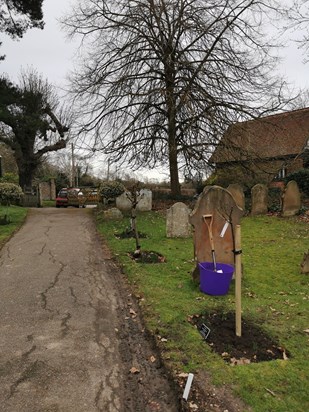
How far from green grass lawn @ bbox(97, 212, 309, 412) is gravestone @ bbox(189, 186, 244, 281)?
0.62 metres

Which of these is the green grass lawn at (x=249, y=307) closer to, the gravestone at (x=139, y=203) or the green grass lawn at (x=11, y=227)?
the green grass lawn at (x=11, y=227)

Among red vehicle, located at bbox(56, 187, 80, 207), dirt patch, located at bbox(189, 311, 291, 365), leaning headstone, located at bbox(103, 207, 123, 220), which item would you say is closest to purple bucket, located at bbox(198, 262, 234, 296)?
dirt patch, located at bbox(189, 311, 291, 365)

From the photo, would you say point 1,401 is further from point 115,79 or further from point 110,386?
point 115,79

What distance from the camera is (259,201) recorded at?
53.5 ft

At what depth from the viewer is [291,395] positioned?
134 inches

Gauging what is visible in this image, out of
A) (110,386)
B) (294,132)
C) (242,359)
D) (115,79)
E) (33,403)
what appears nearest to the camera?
(33,403)

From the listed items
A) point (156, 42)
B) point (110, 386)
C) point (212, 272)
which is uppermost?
point (156, 42)

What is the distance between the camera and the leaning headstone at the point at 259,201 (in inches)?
642

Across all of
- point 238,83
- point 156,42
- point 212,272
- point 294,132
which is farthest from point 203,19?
point 212,272

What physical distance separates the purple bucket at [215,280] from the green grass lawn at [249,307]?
124 millimetres

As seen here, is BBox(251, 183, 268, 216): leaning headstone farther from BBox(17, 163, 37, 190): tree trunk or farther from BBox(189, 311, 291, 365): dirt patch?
BBox(17, 163, 37, 190): tree trunk

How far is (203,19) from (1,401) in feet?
61.2

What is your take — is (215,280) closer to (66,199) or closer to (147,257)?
(147,257)

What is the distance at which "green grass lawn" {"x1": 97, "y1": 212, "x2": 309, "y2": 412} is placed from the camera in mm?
3574
